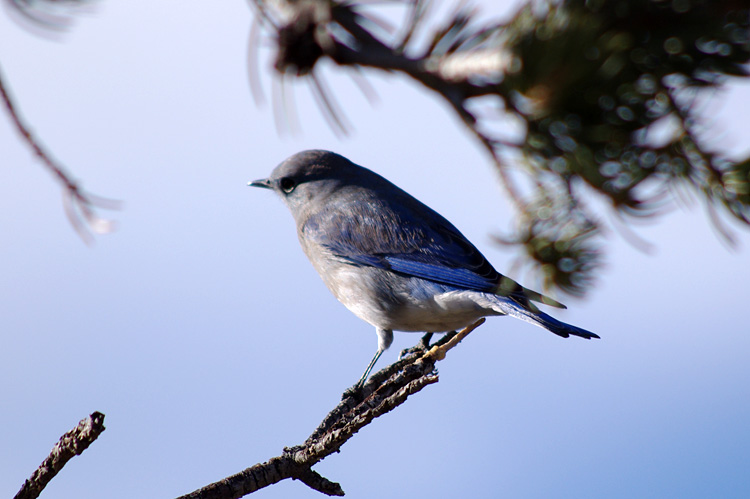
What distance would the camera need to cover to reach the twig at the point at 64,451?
6.84ft

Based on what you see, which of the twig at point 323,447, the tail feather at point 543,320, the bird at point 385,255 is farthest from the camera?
the bird at point 385,255

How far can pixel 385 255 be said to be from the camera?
3.78m

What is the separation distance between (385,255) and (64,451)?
1.98 m

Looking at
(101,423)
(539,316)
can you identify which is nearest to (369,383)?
(539,316)

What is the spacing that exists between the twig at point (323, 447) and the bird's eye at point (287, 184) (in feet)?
5.84

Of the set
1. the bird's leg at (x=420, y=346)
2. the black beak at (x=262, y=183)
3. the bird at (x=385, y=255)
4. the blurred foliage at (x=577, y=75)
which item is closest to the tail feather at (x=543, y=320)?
the bird at (x=385, y=255)

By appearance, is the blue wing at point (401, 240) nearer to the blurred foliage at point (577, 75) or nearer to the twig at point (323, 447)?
the twig at point (323, 447)

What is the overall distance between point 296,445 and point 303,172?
1.95 m

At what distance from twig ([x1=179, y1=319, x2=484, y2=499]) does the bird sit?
17.0 inches

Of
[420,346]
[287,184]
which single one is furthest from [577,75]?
[287,184]

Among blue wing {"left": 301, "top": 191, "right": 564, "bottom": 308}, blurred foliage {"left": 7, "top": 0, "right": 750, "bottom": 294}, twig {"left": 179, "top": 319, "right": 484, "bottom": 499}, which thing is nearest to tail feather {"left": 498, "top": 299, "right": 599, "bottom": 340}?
blue wing {"left": 301, "top": 191, "right": 564, "bottom": 308}

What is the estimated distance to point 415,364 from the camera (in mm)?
2857

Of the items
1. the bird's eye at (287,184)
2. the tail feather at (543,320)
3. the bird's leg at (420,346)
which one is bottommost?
the tail feather at (543,320)

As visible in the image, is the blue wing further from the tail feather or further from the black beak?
the black beak
